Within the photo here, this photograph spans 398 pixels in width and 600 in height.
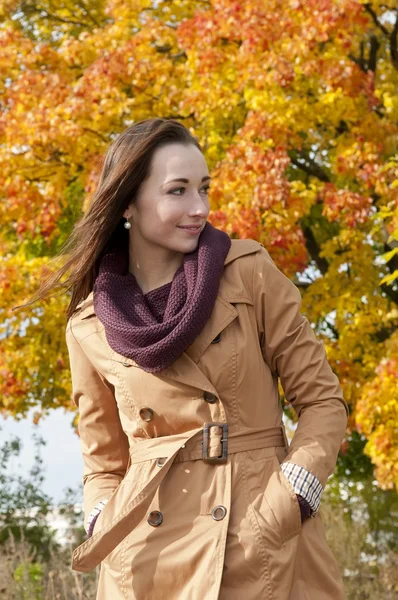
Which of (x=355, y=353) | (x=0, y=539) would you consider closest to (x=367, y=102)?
(x=355, y=353)

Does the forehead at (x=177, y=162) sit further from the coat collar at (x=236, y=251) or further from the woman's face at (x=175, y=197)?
the coat collar at (x=236, y=251)

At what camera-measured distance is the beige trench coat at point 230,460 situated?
291 cm

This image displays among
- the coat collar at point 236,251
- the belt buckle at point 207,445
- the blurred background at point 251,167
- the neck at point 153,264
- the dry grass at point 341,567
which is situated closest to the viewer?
the belt buckle at point 207,445

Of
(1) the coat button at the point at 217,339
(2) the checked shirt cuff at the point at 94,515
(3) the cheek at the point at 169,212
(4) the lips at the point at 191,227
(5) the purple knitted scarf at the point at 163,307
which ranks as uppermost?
(3) the cheek at the point at 169,212

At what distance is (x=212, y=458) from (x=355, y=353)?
719cm

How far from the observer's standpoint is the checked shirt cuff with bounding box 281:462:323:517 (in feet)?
9.52

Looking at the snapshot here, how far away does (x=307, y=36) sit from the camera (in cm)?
933

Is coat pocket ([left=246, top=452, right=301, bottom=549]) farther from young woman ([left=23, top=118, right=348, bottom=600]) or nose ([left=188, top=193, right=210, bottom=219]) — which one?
nose ([left=188, top=193, right=210, bottom=219])

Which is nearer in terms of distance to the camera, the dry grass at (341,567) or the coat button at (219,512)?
the coat button at (219,512)

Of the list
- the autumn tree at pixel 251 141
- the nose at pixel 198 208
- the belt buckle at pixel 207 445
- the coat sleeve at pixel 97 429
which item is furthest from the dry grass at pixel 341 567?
the nose at pixel 198 208

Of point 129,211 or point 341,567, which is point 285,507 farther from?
point 341,567

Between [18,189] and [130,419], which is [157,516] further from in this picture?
[18,189]

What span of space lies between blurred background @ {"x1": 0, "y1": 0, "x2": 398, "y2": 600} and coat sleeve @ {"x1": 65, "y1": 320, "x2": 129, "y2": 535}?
476 centimetres

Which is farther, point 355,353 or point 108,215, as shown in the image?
point 355,353
